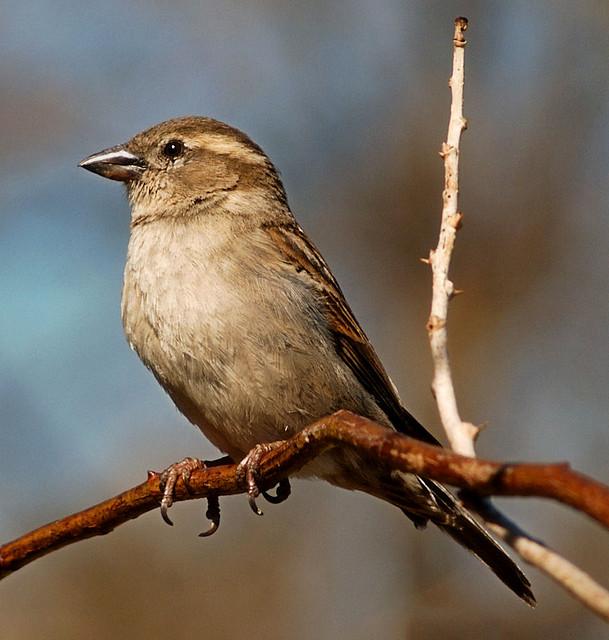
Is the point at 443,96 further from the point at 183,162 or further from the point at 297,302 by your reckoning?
the point at 297,302

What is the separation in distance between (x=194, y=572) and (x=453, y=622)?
1698 mm

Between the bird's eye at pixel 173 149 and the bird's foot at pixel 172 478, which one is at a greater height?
the bird's eye at pixel 173 149

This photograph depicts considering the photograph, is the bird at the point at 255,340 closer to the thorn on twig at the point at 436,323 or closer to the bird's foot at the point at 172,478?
the bird's foot at the point at 172,478

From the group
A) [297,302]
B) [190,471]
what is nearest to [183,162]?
[297,302]

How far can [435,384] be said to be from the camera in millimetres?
2449

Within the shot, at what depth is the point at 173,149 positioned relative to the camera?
17.3 ft

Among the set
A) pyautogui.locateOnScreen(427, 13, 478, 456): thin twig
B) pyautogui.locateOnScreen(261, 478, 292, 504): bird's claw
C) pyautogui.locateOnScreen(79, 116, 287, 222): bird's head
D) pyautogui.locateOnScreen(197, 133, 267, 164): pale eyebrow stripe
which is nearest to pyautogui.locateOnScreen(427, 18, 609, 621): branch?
pyautogui.locateOnScreen(427, 13, 478, 456): thin twig

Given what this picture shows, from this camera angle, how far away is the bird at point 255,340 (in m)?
4.22

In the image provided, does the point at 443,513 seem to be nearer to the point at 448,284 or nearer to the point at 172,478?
the point at 172,478

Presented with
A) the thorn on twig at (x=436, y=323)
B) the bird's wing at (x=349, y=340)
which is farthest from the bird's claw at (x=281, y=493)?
the thorn on twig at (x=436, y=323)

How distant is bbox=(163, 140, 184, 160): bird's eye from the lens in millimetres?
5266

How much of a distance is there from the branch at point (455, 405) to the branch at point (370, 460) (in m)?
0.04

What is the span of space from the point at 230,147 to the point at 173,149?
26cm

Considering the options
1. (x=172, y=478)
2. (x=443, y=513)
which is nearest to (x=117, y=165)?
(x=172, y=478)
